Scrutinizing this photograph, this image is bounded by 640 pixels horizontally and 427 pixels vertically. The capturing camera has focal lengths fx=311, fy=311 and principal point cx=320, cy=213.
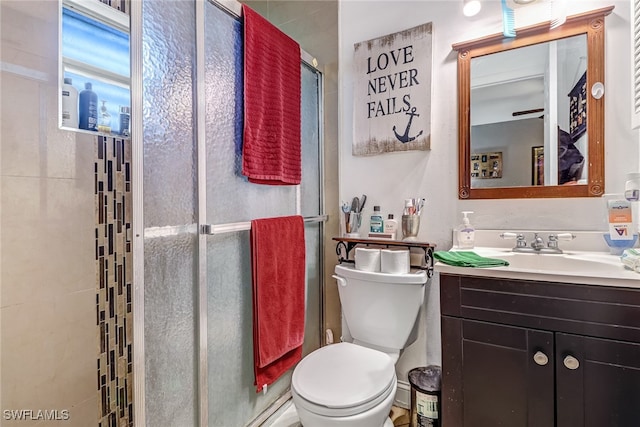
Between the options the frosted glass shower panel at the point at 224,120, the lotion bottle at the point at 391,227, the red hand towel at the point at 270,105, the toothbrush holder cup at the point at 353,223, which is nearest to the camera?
the frosted glass shower panel at the point at 224,120

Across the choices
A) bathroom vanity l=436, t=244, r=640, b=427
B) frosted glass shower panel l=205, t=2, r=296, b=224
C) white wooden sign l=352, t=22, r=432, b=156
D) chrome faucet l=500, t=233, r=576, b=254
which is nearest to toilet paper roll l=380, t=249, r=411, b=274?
bathroom vanity l=436, t=244, r=640, b=427

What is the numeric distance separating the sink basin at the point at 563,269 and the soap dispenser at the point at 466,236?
1.6 inches

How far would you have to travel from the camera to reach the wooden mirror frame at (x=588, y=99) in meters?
1.27

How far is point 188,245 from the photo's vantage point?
116 cm

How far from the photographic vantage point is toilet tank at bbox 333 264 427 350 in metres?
1.42

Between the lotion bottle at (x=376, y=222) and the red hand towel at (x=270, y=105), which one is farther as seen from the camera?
the lotion bottle at (x=376, y=222)

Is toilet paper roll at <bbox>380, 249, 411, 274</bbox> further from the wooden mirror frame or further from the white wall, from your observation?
the wooden mirror frame

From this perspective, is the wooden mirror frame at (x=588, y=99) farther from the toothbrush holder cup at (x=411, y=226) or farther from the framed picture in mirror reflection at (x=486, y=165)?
the toothbrush holder cup at (x=411, y=226)

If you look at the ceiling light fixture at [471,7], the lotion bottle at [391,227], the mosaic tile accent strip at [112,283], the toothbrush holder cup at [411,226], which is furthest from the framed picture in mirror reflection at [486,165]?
the mosaic tile accent strip at [112,283]

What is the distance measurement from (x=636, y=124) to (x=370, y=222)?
1120 mm

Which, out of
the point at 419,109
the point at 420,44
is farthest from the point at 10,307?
the point at 420,44

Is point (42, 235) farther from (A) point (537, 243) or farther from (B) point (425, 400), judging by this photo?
(A) point (537, 243)

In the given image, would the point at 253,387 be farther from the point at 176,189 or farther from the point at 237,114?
the point at 237,114

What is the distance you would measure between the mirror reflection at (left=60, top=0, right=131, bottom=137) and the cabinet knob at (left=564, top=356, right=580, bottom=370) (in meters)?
1.69
